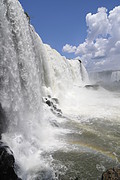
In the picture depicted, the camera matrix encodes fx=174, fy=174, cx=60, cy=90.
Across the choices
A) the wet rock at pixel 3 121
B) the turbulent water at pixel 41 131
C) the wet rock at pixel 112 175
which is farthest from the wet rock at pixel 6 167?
the wet rock at pixel 112 175

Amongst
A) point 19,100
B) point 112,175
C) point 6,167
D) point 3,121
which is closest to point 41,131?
point 19,100

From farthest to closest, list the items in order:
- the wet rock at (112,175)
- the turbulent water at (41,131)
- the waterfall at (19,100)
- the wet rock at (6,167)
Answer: the waterfall at (19,100)
the turbulent water at (41,131)
the wet rock at (6,167)
the wet rock at (112,175)

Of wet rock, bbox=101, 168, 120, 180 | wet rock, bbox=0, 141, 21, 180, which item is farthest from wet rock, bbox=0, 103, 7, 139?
wet rock, bbox=101, 168, 120, 180

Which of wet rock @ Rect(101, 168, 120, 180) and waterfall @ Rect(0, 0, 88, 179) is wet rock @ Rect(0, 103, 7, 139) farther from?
wet rock @ Rect(101, 168, 120, 180)

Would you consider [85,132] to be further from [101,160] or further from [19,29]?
[19,29]

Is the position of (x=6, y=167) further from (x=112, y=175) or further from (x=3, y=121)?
(x=112, y=175)

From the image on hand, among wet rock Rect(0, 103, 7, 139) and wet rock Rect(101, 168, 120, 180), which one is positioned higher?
wet rock Rect(0, 103, 7, 139)

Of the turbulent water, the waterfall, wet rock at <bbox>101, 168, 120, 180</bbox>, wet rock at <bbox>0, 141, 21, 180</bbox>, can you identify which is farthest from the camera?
the waterfall

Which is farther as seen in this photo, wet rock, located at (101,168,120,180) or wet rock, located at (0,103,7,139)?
wet rock, located at (0,103,7,139)

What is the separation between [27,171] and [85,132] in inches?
155

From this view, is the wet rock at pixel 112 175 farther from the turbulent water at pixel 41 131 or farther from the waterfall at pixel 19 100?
the waterfall at pixel 19 100

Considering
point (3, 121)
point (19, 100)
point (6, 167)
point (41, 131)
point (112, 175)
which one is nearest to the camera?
point (112, 175)

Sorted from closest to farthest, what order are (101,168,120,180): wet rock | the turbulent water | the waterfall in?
1. (101,168,120,180): wet rock
2. the turbulent water
3. the waterfall

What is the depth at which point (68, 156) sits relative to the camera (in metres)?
6.13
